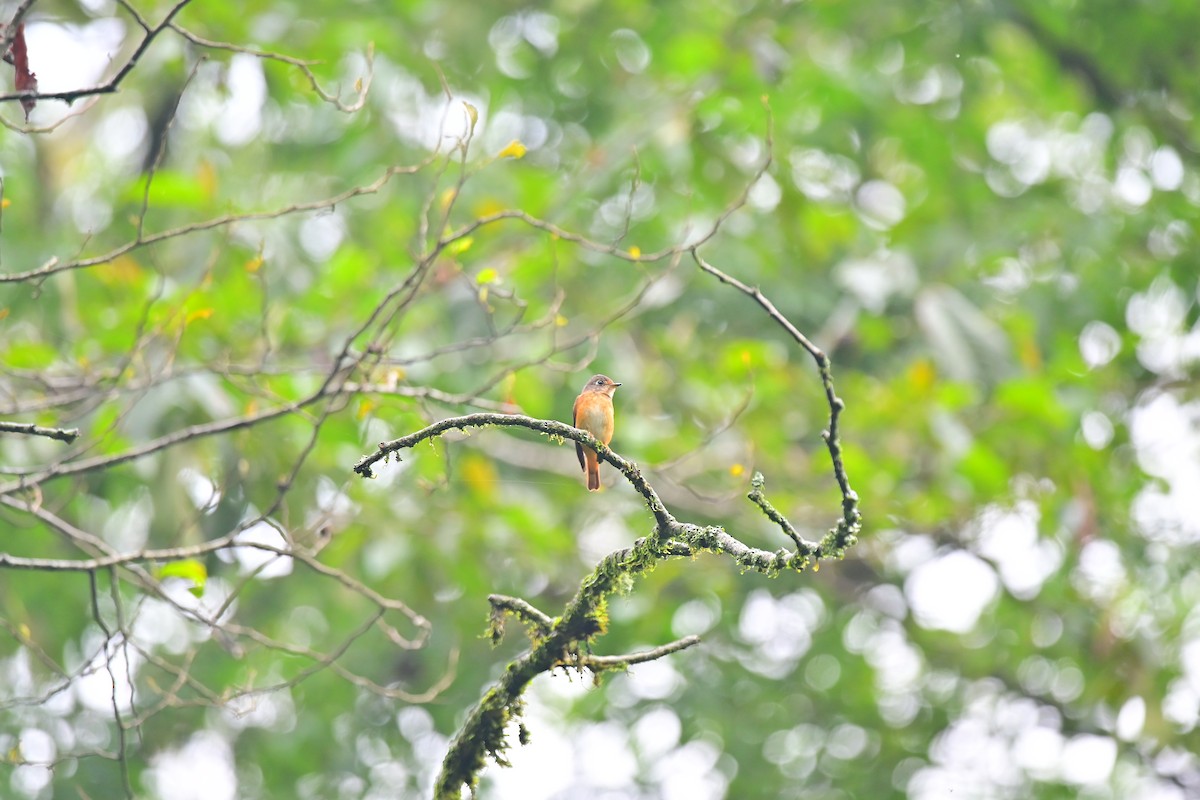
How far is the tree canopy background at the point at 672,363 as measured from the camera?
5949mm

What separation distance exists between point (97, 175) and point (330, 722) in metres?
5.17

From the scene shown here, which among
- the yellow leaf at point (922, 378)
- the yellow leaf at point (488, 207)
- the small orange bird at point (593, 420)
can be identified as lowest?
the yellow leaf at point (922, 378)

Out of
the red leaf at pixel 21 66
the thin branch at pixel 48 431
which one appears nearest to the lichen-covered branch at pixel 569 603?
the thin branch at pixel 48 431

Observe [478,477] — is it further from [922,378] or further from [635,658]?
[635,658]

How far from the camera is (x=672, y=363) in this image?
7750 mm

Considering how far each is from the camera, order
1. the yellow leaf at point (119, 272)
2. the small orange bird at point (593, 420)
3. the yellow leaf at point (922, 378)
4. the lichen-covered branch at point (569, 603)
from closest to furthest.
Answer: the lichen-covered branch at point (569, 603) < the small orange bird at point (593, 420) < the yellow leaf at point (119, 272) < the yellow leaf at point (922, 378)

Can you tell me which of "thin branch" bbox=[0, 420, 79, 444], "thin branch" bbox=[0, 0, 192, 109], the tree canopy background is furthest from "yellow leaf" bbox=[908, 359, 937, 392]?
"thin branch" bbox=[0, 420, 79, 444]

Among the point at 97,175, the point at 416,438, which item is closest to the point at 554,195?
the point at 416,438

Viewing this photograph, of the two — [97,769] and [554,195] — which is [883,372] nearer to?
[554,195]

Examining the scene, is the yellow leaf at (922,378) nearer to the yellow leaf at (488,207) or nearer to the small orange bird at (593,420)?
the small orange bird at (593,420)

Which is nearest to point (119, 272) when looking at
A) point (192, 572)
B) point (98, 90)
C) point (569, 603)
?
point (192, 572)

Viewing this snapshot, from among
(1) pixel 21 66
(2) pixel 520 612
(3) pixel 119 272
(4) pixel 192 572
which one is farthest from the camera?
(3) pixel 119 272

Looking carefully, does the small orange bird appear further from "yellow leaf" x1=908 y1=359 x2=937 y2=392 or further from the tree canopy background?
"yellow leaf" x1=908 y1=359 x2=937 y2=392

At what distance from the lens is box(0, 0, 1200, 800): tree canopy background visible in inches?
234
